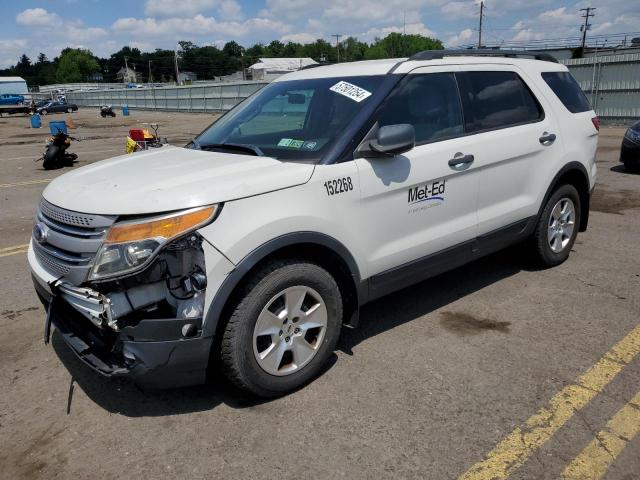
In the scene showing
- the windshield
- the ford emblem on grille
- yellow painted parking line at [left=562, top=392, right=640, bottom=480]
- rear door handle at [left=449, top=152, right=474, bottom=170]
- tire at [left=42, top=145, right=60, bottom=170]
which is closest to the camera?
yellow painted parking line at [left=562, top=392, right=640, bottom=480]

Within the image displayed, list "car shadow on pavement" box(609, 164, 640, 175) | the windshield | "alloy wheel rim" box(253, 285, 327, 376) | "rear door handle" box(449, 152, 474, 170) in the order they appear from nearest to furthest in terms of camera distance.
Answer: "alloy wheel rim" box(253, 285, 327, 376), the windshield, "rear door handle" box(449, 152, 474, 170), "car shadow on pavement" box(609, 164, 640, 175)

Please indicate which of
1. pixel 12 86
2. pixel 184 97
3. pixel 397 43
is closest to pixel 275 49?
pixel 397 43

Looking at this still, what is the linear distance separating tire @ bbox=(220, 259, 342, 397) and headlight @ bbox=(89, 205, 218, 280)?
476 mm

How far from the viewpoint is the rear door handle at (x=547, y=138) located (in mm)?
4448

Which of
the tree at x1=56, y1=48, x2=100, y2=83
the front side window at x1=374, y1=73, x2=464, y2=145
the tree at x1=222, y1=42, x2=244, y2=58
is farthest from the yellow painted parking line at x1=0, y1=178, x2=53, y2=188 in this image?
the tree at x1=222, y1=42, x2=244, y2=58

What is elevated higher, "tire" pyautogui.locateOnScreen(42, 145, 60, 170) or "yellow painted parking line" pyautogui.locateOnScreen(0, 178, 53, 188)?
"tire" pyautogui.locateOnScreen(42, 145, 60, 170)

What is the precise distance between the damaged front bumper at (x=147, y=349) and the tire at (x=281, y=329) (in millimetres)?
176

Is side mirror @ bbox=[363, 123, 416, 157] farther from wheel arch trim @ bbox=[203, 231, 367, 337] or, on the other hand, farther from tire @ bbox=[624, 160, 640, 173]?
tire @ bbox=[624, 160, 640, 173]

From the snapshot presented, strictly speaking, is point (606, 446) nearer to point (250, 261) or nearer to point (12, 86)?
point (250, 261)

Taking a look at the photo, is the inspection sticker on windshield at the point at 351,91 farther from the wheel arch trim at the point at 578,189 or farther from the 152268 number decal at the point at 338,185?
the wheel arch trim at the point at 578,189

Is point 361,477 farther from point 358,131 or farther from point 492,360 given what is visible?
point 358,131

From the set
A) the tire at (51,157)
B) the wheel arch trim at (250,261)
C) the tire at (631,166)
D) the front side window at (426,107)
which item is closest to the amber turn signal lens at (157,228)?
the wheel arch trim at (250,261)

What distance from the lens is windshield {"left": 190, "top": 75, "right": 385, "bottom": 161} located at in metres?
3.33

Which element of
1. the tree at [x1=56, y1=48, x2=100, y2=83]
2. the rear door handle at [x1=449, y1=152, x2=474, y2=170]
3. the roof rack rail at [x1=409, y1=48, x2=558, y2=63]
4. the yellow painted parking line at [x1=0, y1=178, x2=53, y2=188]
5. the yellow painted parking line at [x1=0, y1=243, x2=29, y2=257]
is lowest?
the yellow painted parking line at [x1=0, y1=243, x2=29, y2=257]
